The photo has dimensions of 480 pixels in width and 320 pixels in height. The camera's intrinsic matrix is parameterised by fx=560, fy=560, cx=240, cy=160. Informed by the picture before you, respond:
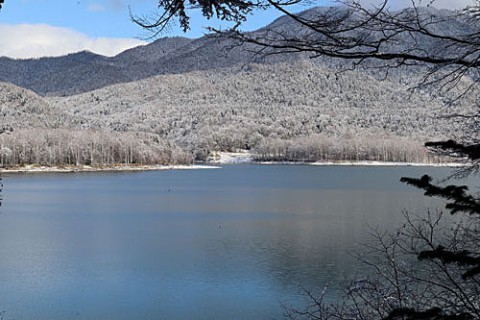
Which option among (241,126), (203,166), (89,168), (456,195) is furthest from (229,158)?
(456,195)

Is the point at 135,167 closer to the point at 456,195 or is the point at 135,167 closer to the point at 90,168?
the point at 90,168

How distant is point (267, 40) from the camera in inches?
98.9

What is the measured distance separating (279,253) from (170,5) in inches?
632

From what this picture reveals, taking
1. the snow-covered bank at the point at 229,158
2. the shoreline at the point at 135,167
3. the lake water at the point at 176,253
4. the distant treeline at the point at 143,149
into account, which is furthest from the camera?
the snow-covered bank at the point at 229,158

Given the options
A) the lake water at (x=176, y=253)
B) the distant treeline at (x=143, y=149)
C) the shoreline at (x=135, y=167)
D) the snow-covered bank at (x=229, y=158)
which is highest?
the distant treeline at (x=143, y=149)

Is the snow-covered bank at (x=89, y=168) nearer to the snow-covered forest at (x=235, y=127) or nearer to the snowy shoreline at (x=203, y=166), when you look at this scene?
the snowy shoreline at (x=203, y=166)

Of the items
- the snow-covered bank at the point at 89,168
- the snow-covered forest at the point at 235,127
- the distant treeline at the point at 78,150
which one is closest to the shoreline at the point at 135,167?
the snow-covered bank at the point at 89,168

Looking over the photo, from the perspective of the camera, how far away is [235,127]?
142625 millimetres

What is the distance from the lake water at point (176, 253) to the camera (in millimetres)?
13094

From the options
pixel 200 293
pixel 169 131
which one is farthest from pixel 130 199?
pixel 169 131

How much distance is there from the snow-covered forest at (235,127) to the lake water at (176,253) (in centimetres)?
2044

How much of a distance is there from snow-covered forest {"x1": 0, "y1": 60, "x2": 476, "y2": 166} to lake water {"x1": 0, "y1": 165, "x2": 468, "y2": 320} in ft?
67.1

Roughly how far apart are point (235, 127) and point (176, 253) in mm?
124281

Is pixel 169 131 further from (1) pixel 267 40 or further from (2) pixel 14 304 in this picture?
(1) pixel 267 40
